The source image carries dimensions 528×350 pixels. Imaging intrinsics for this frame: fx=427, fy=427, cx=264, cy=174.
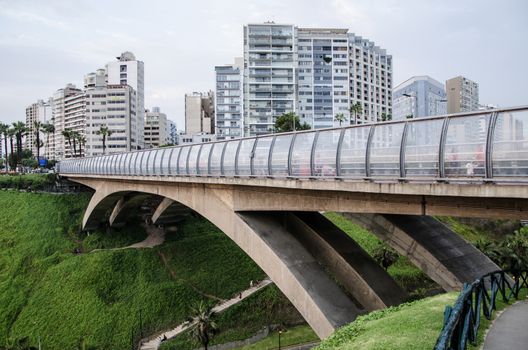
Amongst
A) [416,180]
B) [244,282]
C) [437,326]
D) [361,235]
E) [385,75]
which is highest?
[385,75]

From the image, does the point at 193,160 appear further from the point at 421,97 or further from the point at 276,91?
the point at 421,97

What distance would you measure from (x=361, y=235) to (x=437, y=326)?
38.8 metres

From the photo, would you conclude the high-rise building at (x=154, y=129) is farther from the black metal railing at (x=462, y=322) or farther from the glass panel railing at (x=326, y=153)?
the black metal railing at (x=462, y=322)

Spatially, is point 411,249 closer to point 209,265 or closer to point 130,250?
point 209,265

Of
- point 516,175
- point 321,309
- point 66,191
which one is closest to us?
point 516,175

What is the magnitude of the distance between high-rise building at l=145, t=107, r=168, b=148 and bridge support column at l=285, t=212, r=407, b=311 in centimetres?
13782

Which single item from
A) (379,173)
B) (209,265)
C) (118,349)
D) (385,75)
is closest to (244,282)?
(209,265)

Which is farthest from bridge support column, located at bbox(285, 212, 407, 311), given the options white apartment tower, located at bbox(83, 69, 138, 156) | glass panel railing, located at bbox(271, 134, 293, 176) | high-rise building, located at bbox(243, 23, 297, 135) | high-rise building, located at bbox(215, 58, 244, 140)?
white apartment tower, located at bbox(83, 69, 138, 156)

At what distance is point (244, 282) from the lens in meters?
42.2

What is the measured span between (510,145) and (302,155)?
314 inches

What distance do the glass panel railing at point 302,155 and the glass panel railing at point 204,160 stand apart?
7760mm

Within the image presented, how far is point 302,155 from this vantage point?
17.0m

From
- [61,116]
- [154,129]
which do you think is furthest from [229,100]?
[61,116]

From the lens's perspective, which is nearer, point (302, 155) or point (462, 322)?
point (462, 322)
